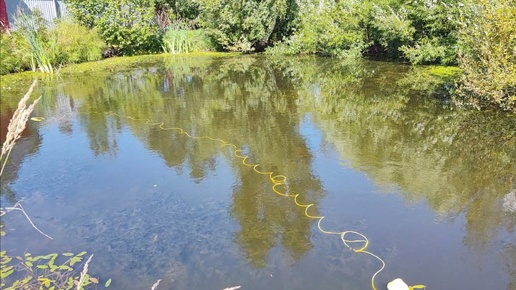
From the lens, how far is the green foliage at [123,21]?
1391 centimetres

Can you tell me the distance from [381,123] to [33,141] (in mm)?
5270

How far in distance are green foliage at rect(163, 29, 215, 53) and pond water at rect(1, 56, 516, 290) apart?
796cm

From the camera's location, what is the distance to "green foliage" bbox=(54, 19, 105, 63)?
1241 centimetres

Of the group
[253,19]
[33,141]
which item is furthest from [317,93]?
[253,19]

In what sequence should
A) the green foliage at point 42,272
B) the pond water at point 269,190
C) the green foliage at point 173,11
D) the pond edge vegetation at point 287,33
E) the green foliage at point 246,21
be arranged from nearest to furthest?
the green foliage at point 42,272 < the pond water at point 269,190 < the pond edge vegetation at point 287,33 < the green foliage at point 246,21 < the green foliage at point 173,11

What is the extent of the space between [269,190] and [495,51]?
4246mm

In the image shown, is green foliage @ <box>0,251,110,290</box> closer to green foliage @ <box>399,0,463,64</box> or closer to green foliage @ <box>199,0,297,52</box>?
green foliage @ <box>399,0,463,64</box>

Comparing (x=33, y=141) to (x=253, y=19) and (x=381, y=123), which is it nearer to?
(x=381, y=123)

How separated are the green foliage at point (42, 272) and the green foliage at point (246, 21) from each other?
42.1ft

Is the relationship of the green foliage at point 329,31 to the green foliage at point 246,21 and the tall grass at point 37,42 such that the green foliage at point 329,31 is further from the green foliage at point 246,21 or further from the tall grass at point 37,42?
the tall grass at point 37,42

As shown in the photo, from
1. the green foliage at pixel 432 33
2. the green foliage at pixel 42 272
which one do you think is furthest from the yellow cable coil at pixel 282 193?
the green foliage at pixel 432 33

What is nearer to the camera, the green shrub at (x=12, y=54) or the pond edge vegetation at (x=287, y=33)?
the pond edge vegetation at (x=287, y=33)

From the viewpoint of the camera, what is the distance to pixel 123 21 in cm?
1446

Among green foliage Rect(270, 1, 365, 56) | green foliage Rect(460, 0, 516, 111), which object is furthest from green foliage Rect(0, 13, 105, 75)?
green foliage Rect(460, 0, 516, 111)
